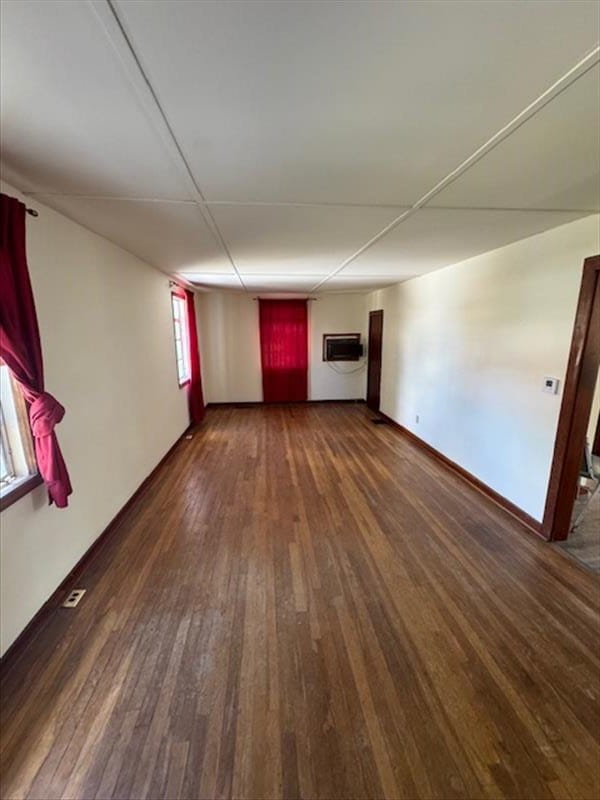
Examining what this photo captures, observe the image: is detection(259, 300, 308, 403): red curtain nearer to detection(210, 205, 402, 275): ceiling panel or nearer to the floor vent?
detection(210, 205, 402, 275): ceiling panel

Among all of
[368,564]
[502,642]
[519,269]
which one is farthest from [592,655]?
[519,269]

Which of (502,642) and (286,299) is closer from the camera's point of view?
(502,642)

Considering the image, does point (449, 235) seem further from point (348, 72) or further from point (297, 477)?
point (297, 477)

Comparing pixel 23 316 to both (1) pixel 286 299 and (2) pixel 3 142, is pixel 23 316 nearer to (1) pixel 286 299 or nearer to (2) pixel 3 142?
(2) pixel 3 142

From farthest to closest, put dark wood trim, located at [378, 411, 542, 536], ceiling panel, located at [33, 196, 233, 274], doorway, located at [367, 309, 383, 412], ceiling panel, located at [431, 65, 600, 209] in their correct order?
doorway, located at [367, 309, 383, 412] < dark wood trim, located at [378, 411, 542, 536] < ceiling panel, located at [33, 196, 233, 274] < ceiling panel, located at [431, 65, 600, 209]

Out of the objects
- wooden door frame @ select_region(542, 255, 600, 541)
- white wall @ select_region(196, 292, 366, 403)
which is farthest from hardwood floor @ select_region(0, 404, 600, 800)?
white wall @ select_region(196, 292, 366, 403)

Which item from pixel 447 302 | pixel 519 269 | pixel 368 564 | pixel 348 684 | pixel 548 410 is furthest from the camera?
pixel 447 302

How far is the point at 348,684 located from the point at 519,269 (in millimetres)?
3122

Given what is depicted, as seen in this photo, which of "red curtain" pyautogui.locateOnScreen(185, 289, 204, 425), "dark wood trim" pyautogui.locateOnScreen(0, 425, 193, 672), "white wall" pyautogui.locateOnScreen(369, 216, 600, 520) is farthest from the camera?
"red curtain" pyautogui.locateOnScreen(185, 289, 204, 425)

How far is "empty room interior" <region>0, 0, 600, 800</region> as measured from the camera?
3.10 ft

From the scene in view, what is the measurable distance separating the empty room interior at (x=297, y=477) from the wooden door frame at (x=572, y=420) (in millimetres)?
22

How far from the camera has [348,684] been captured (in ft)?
5.24

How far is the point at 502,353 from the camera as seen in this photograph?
10.2 feet

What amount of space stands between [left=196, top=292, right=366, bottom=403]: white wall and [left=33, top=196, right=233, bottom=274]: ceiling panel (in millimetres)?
3263
